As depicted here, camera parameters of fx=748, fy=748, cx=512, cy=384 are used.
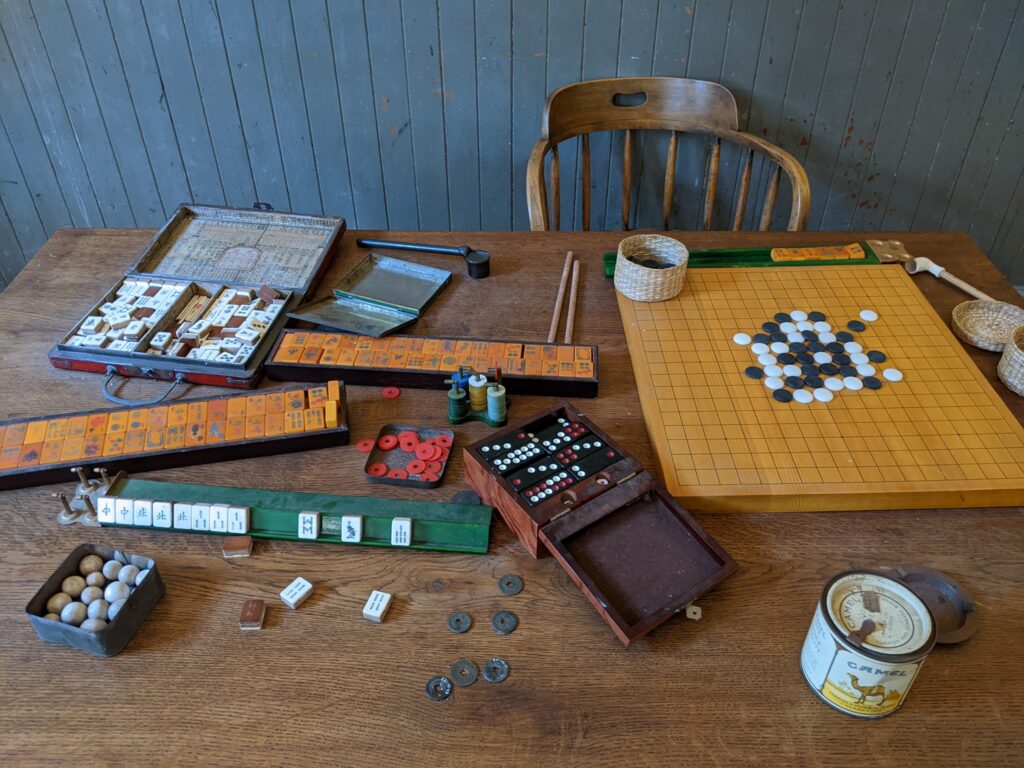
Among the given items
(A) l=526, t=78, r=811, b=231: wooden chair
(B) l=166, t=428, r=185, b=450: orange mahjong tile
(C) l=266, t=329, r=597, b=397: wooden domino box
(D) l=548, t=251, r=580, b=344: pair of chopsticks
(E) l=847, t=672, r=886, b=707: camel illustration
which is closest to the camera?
(E) l=847, t=672, r=886, b=707: camel illustration

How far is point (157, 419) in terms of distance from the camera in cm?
113

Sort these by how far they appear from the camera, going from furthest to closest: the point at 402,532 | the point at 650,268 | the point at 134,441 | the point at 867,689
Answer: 1. the point at 650,268
2. the point at 134,441
3. the point at 402,532
4. the point at 867,689

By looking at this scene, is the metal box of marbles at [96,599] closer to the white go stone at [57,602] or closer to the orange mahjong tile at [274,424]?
the white go stone at [57,602]

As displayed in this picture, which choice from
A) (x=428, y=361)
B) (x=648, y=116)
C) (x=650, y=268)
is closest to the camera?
(x=428, y=361)

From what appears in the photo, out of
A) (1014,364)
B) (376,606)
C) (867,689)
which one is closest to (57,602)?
(376,606)

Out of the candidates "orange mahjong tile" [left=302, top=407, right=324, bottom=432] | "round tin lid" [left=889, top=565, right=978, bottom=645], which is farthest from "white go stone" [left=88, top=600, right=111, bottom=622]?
"round tin lid" [left=889, top=565, right=978, bottom=645]

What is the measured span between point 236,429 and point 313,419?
114mm

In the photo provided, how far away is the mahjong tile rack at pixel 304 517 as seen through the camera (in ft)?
3.27

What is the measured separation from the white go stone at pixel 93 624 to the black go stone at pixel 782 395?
0.98 meters

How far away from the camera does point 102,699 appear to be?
0.83 metres

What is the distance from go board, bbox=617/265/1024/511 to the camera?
1033 mm

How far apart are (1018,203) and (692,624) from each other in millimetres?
2151

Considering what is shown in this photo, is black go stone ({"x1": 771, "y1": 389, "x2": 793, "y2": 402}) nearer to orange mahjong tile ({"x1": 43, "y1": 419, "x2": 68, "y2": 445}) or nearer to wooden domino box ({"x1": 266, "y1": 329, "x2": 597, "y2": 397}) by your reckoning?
wooden domino box ({"x1": 266, "y1": 329, "x2": 597, "y2": 397})

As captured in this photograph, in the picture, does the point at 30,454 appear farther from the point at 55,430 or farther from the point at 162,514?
the point at 162,514
